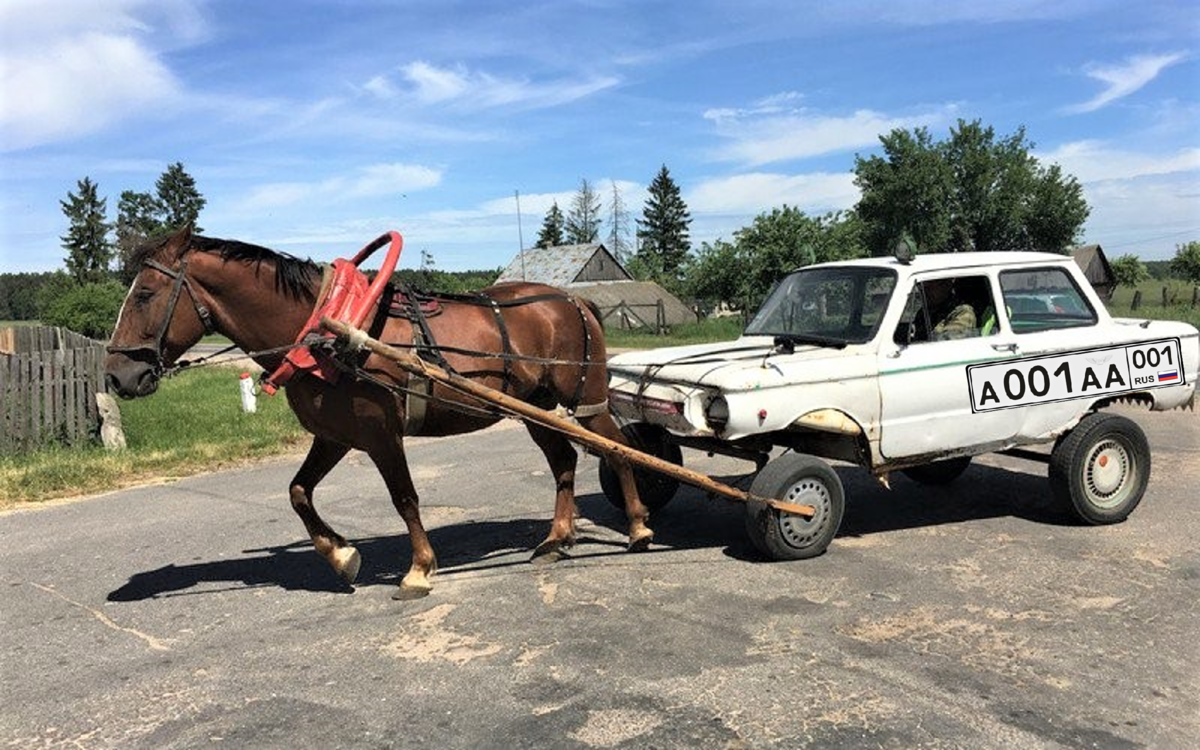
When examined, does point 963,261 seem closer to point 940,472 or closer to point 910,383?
point 910,383

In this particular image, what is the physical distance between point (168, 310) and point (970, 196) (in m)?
56.4

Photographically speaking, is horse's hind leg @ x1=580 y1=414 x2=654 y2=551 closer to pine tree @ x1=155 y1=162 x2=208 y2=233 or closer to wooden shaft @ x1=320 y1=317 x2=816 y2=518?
wooden shaft @ x1=320 y1=317 x2=816 y2=518

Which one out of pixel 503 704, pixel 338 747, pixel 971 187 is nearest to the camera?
pixel 338 747

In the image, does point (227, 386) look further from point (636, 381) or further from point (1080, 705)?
point (1080, 705)

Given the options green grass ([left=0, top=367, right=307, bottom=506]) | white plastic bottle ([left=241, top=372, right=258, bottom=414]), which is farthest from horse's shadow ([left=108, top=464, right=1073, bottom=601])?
white plastic bottle ([left=241, top=372, right=258, bottom=414])

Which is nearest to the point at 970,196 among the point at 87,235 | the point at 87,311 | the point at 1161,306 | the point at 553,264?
the point at 1161,306

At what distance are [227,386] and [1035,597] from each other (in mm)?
17871

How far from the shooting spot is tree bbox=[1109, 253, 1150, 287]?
2803 inches

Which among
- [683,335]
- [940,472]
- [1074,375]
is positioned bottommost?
[940,472]

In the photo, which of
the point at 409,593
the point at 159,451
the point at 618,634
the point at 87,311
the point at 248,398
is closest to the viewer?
the point at 618,634

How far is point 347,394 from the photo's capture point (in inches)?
189

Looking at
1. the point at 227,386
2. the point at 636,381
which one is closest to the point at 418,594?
the point at 636,381

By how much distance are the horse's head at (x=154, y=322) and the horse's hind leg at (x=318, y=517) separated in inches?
40.2

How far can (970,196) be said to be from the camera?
53469 millimetres
